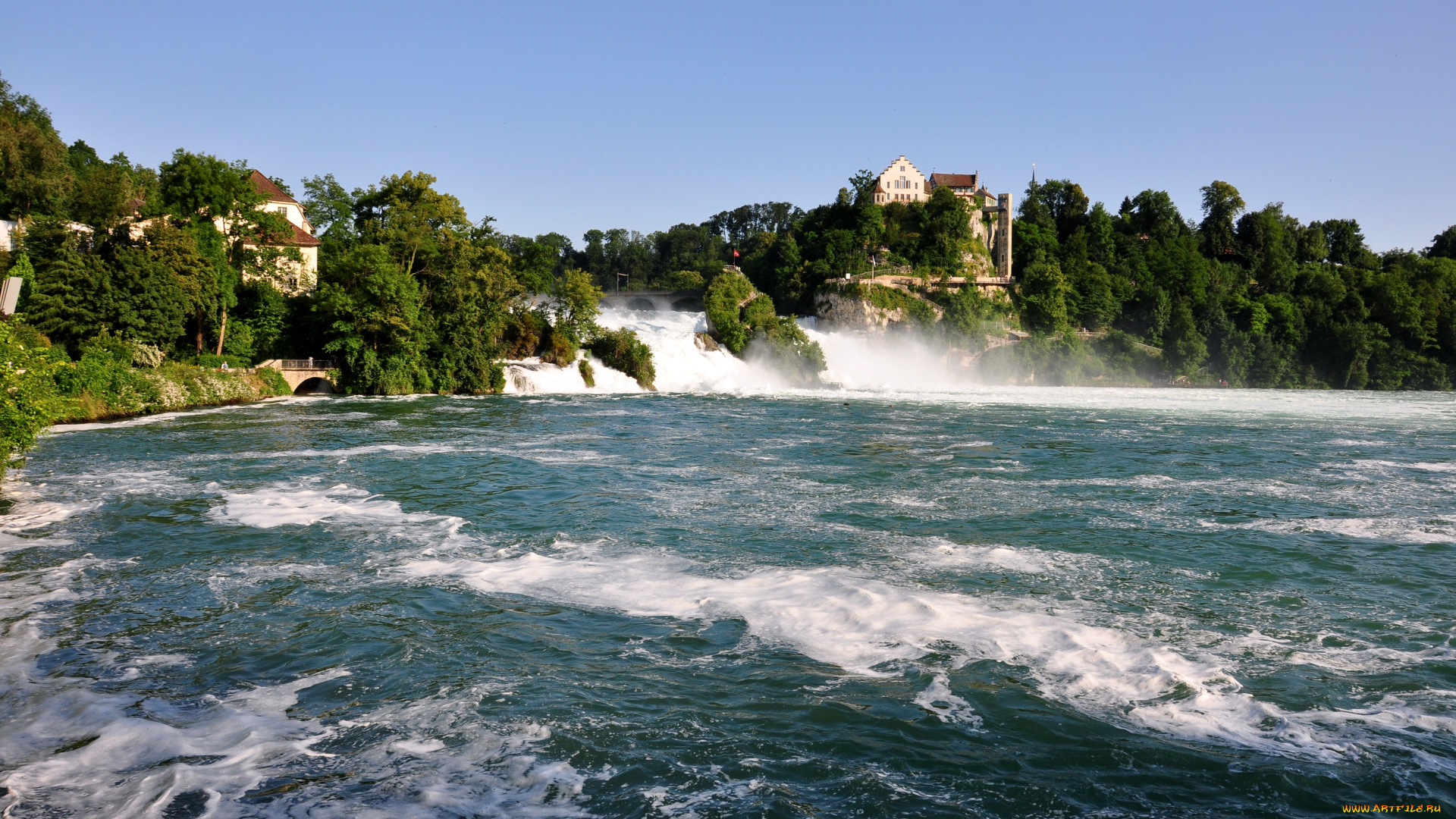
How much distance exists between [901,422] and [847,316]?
42938 mm

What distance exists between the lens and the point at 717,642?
8.41 meters

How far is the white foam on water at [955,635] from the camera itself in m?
6.46

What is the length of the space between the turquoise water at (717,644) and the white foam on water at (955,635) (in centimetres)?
5

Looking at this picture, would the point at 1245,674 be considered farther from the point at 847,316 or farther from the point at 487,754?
the point at 847,316

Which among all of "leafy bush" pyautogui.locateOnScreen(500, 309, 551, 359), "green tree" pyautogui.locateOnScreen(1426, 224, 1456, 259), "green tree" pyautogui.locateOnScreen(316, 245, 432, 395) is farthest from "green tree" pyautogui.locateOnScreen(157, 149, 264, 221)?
"green tree" pyautogui.locateOnScreen(1426, 224, 1456, 259)

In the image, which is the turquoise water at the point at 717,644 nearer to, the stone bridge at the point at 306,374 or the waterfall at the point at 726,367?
the stone bridge at the point at 306,374

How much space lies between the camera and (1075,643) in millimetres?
8211

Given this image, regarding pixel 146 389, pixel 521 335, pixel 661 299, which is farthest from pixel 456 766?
pixel 661 299

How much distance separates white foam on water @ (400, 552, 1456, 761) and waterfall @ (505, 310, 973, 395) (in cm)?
3677

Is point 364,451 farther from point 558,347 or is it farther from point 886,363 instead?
point 886,363

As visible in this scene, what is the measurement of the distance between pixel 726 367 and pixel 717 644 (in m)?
49.3

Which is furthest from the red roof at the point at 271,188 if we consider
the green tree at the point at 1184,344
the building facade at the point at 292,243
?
the green tree at the point at 1184,344

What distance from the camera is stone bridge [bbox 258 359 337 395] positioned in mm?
40000

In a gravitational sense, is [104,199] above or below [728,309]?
above
